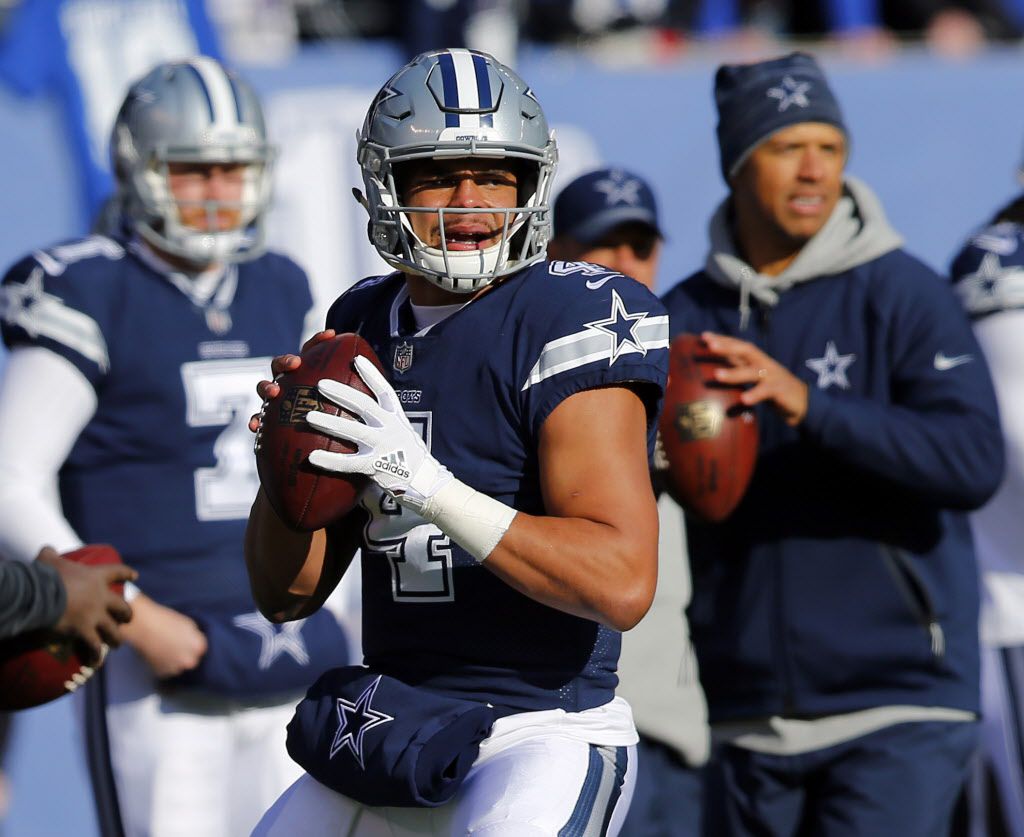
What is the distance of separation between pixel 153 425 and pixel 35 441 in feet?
0.85

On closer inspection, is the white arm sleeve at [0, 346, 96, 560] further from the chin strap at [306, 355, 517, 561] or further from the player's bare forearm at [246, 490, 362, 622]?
the chin strap at [306, 355, 517, 561]

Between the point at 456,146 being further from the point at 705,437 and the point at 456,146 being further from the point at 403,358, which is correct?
the point at 705,437

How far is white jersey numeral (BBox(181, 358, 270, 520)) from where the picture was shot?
3.83 m

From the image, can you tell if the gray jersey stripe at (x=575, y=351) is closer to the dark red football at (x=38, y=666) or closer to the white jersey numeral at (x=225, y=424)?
the dark red football at (x=38, y=666)

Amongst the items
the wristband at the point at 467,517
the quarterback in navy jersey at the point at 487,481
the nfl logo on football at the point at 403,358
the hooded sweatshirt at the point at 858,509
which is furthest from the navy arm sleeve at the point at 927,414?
the wristband at the point at 467,517

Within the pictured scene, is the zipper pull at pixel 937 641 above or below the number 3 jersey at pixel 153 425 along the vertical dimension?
below

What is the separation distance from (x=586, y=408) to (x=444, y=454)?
239mm

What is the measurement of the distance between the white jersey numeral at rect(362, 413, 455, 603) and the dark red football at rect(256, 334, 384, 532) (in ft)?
0.45


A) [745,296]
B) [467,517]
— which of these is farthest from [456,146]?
[745,296]

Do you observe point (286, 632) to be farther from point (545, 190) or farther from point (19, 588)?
point (545, 190)

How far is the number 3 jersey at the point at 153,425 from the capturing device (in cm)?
378

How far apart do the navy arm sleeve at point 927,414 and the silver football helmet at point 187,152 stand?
4.81 ft

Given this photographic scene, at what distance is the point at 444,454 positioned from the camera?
251 cm

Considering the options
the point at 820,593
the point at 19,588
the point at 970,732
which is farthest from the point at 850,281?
the point at 19,588
